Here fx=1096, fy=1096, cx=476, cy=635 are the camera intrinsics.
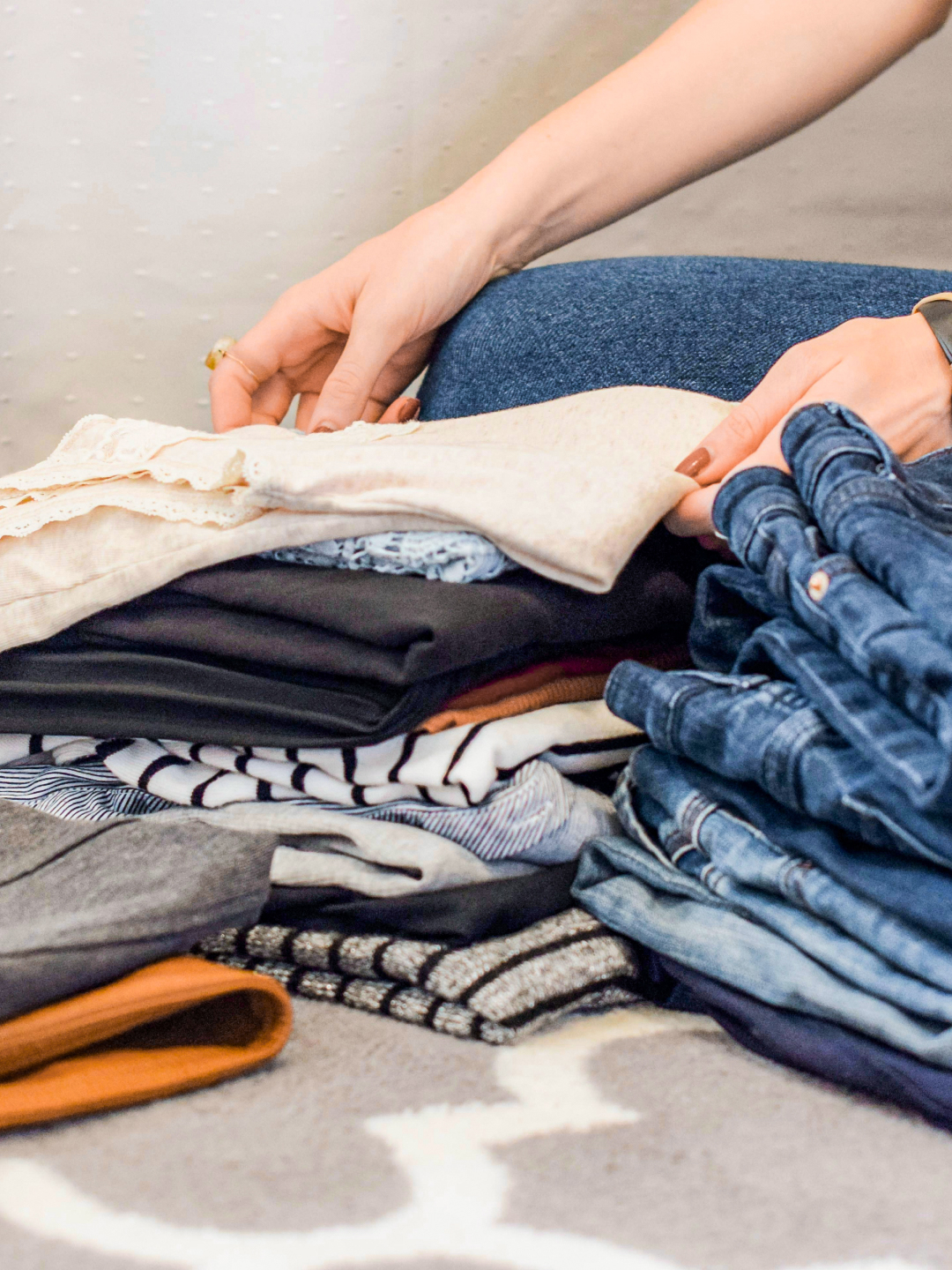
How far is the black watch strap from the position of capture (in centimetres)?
57

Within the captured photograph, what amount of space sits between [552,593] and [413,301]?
1.27 feet

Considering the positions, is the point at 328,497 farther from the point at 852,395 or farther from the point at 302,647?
the point at 852,395

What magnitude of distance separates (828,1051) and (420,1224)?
0.16 metres

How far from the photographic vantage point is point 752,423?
54 cm

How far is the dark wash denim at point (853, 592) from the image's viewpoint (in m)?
0.35

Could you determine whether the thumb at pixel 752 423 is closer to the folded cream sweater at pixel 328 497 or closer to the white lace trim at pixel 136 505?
the folded cream sweater at pixel 328 497

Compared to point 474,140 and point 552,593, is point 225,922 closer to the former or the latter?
point 552,593

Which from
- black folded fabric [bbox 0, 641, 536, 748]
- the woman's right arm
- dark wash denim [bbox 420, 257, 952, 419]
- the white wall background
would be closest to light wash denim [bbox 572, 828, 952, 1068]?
black folded fabric [bbox 0, 641, 536, 748]

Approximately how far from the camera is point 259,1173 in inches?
12.6

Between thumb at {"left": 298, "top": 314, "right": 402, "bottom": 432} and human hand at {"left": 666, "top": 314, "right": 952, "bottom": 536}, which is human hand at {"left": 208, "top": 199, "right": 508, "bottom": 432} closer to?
thumb at {"left": 298, "top": 314, "right": 402, "bottom": 432}

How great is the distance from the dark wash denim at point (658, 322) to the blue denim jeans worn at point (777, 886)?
0.33 meters

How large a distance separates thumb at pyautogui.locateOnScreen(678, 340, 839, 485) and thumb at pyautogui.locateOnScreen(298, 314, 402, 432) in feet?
1.10

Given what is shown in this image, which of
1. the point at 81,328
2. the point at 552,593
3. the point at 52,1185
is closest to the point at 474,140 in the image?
the point at 81,328

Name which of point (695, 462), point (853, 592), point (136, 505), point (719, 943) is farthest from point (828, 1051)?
point (136, 505)
